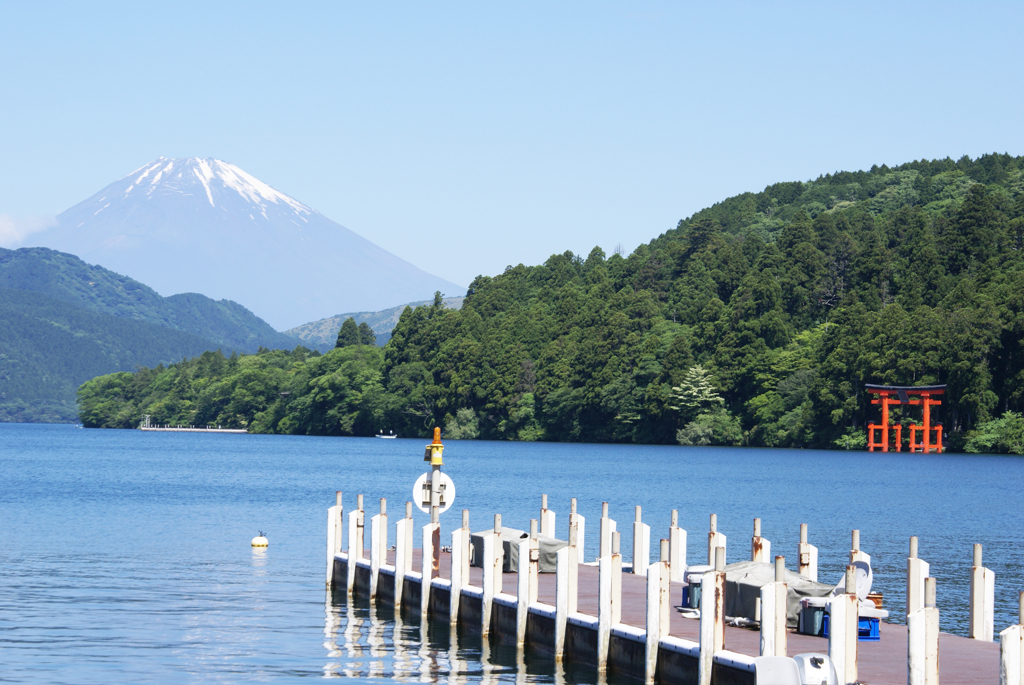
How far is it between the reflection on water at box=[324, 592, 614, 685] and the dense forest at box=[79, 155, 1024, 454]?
89.2 metres

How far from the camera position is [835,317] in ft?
429

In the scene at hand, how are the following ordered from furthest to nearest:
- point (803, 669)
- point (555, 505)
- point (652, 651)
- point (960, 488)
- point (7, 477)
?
point (7, 477)
point (960, 488)
point (555, 505)
point (652, 651)
point (803, 669)

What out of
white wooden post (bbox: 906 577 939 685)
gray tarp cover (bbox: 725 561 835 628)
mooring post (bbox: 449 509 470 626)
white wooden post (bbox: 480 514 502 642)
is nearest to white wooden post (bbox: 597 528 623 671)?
gray tarp cover (bbox: 725 561 835 628)

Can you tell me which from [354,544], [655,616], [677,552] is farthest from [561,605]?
[354,544]

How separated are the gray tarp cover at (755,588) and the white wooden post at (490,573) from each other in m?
4.24

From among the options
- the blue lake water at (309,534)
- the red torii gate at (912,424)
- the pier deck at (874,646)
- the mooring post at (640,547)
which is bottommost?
the blue lake water at (309,534)

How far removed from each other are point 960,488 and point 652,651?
5649 centimetres

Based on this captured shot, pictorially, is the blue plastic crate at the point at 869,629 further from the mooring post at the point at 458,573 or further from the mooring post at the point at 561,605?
the mooring post at the point at 458,573

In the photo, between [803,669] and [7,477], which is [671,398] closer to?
[7,477]

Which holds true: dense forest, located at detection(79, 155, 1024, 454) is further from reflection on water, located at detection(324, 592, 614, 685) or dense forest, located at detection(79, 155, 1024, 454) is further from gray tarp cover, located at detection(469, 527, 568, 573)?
reflection on water, located at detection(324, 592, 614, 685)

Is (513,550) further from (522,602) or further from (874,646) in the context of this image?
(874,646)

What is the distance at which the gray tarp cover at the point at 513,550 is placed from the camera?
25562 millimetres

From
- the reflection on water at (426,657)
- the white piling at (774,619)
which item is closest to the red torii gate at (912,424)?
the reflection on water at (426,657)

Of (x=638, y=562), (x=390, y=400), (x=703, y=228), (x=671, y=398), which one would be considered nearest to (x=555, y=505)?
(x=638, y=562)
